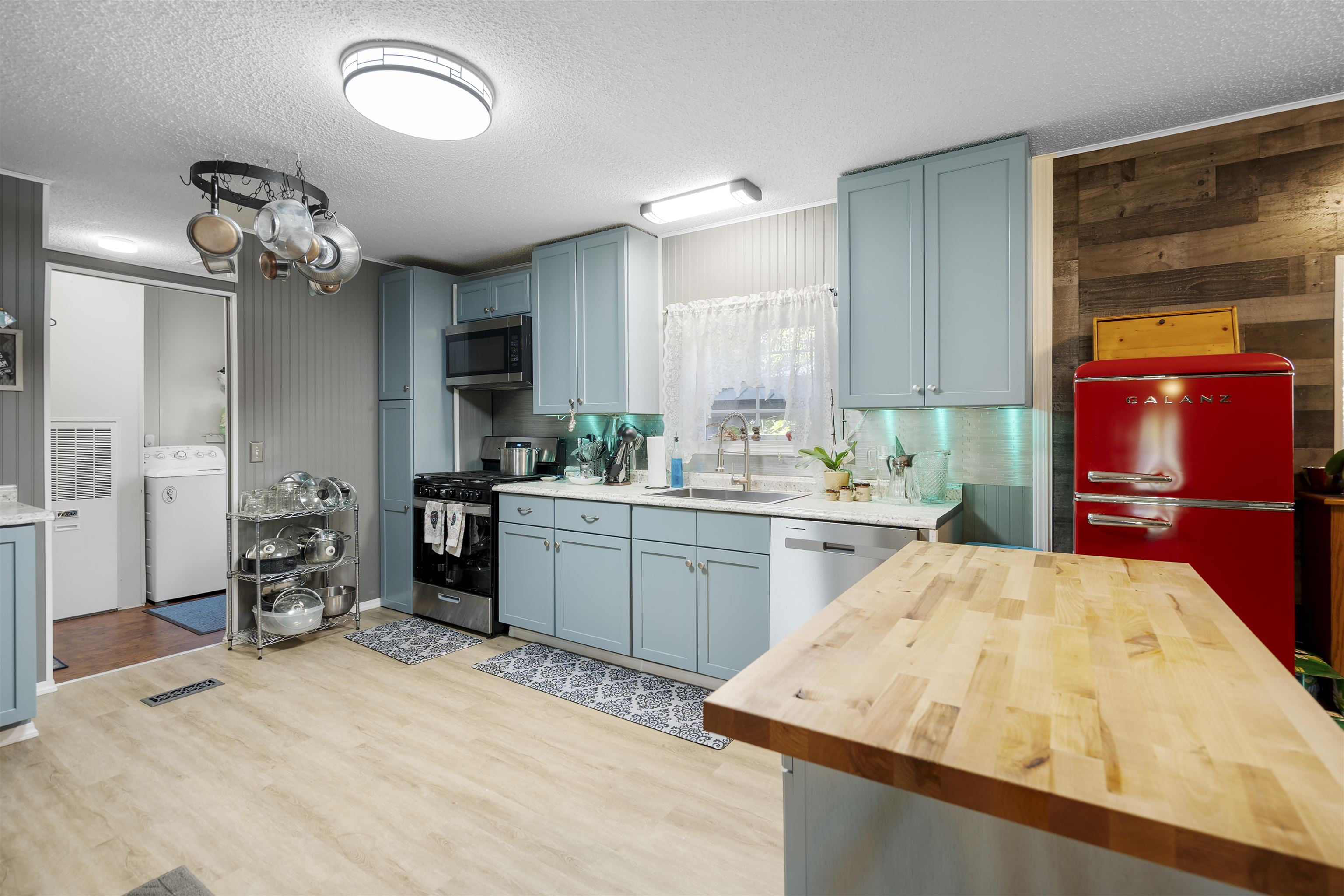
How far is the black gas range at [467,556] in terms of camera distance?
3818 millimetres

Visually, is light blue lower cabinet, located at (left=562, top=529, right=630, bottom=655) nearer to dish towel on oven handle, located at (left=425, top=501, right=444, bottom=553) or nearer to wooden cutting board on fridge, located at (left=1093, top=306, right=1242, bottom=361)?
dish towel on oven handle, located at (left=425, top=501, right=444, bottom=553)

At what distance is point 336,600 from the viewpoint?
4012 millimetres

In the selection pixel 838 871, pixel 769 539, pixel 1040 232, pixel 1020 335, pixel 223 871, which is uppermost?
pixel 1040 232

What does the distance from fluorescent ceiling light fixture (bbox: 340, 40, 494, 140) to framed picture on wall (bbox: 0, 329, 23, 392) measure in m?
2.12

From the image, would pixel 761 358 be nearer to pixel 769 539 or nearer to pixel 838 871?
pixel 769 539

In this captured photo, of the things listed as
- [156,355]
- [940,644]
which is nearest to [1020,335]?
[940,644]

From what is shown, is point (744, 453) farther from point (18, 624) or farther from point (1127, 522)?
point (18, 624)

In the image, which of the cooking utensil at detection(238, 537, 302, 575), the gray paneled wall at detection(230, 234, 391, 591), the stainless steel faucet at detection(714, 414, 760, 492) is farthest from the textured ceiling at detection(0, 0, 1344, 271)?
the cooking utensil at detection(238, 537, 302, 575)

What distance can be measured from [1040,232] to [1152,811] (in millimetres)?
2856

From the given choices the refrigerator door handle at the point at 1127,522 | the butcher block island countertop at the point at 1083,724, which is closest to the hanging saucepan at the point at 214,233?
the butcher block island countertop at the point at 1083,724

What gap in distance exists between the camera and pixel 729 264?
144 inches

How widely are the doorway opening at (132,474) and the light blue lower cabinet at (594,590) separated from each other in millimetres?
2119

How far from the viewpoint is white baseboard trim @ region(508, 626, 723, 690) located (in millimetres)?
3105

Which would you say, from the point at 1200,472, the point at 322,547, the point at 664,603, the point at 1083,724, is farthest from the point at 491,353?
the point at 1083,724
